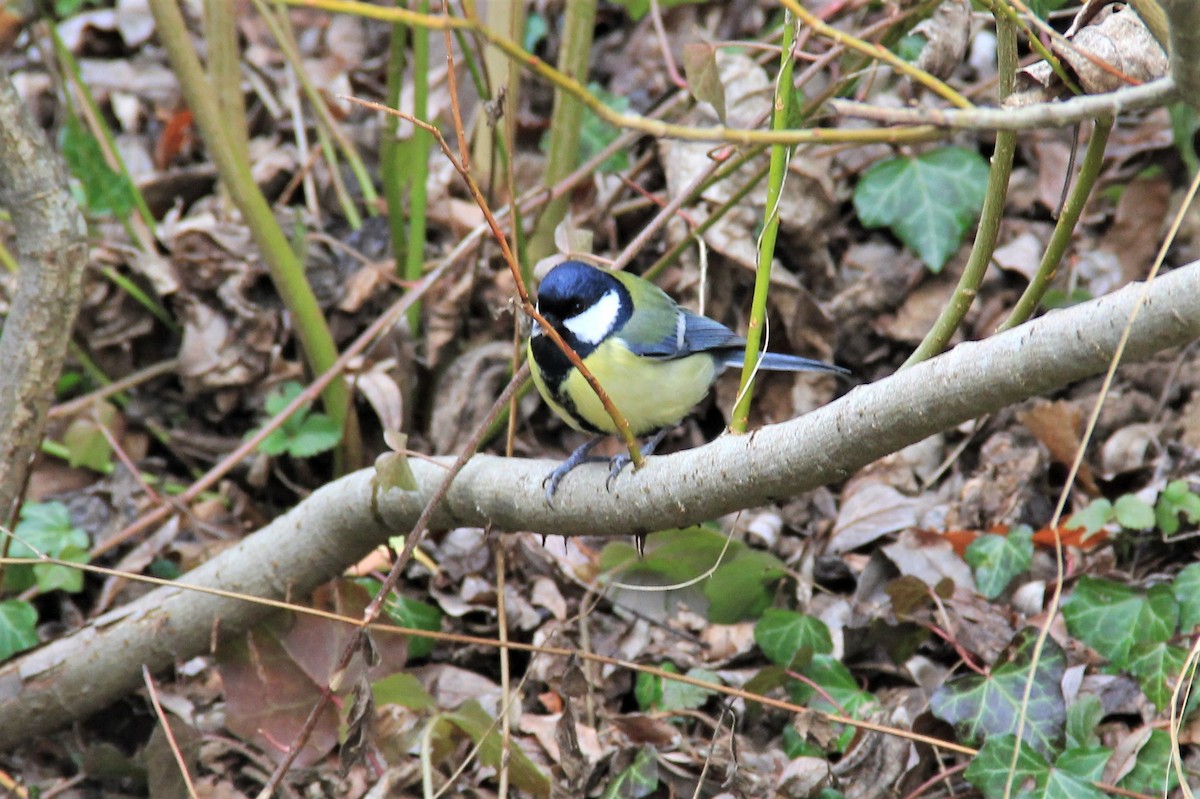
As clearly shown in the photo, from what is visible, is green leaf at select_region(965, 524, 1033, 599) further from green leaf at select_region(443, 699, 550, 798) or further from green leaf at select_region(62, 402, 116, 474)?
green leaf at select_region(62, 402, 116, 474)

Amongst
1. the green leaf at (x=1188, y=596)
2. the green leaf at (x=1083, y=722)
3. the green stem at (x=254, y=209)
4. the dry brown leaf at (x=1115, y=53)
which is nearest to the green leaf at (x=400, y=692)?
the green stem at (x=254, y=209)

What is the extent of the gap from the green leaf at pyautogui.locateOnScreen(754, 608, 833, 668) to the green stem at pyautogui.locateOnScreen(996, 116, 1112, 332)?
4.14 ft

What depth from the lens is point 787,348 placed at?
4.15 metres

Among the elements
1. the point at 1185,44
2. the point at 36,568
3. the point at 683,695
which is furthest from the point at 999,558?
the point at 36,568

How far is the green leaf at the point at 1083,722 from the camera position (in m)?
2.64

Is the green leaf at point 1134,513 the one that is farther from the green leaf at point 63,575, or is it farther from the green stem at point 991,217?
the green leaf at point 63,575

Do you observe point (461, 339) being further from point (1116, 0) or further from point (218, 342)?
point (1116, 0)

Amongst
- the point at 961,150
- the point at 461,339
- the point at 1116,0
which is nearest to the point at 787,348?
the point at 961,150

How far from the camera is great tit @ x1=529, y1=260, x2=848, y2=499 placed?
9.11 feet

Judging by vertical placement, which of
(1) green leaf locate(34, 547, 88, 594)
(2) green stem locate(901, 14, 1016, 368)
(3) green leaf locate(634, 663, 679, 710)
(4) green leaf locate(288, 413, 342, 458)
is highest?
(2) green stem locate(901, 14, 1016, 368)

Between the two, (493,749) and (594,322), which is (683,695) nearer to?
(493,749)

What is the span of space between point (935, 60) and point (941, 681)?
1.63m

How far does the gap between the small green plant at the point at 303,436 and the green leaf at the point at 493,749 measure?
4.97 ft

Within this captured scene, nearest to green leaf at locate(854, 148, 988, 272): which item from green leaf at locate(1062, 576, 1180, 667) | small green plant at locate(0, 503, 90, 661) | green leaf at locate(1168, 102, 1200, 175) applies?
green leaf at locate(1168, 102, 1200, 175)
